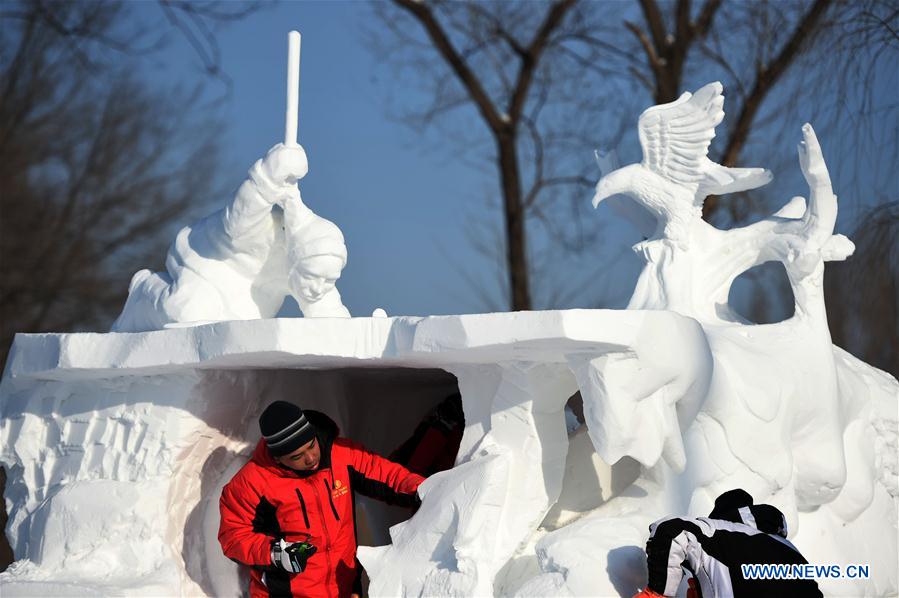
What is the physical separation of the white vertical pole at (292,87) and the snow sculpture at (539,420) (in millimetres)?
184

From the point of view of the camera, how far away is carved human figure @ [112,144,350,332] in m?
4.52

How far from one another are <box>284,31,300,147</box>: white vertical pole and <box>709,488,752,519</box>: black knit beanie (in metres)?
2.23

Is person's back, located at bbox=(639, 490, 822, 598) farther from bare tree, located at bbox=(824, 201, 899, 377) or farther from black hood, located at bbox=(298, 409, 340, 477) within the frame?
bare tree, located at bbox=(824, 201, 899, 377)

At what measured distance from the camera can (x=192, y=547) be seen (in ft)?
15.0

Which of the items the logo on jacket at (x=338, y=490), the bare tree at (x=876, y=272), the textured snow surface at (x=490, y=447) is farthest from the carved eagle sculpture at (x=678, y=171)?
the logo on jacket at (x=338, y=490)

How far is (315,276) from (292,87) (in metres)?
0.81

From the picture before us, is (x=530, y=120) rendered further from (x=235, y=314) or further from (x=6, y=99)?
(x=235, y=314)

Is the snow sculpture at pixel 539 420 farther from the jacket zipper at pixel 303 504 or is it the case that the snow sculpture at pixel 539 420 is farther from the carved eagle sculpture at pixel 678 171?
the jacket zipper at pixel 303 504

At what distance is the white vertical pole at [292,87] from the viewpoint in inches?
181

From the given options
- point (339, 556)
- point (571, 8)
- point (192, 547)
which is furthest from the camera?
point (571, 8)

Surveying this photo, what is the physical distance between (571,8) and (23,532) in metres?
8.30

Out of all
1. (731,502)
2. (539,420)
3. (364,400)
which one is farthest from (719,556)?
(364,400)

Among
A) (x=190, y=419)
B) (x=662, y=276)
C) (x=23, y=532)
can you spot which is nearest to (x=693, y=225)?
(x=662, y=276)

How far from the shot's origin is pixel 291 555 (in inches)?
156
